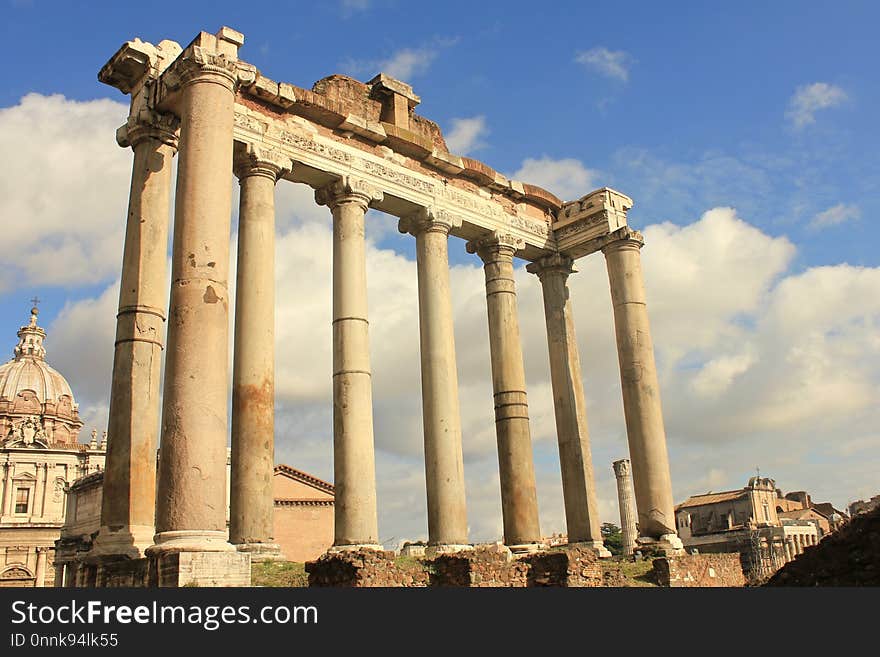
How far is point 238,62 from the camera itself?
14.3 m

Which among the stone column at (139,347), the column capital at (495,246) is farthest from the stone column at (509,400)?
the stone column at (139,347)

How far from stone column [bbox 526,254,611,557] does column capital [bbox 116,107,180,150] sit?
37.4 ft

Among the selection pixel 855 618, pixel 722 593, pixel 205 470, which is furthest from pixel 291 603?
pixel 855 618

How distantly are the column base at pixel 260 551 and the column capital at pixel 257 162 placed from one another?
290 inches

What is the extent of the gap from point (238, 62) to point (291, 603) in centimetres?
989

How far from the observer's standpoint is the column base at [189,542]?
10.7 m

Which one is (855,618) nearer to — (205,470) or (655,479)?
(205,470)

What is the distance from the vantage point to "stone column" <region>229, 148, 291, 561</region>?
14.5 m

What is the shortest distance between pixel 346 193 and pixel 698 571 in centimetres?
1148

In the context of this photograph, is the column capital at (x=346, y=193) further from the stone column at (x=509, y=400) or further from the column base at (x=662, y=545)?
the column base at (x=662, y=545)

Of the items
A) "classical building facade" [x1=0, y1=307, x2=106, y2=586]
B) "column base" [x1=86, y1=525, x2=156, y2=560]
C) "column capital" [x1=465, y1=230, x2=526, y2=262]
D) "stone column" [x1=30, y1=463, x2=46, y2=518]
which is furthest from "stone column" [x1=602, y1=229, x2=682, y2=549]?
"stone column" [x1=30, y1=463, x2=46, y2=518]

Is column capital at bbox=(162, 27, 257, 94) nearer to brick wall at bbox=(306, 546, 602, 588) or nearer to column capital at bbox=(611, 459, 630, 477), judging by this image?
brick wall at bbox=(306, 546, 602, 588)

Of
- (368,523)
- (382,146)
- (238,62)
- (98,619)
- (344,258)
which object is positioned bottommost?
(98,619)

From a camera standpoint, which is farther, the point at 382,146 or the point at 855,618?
the point at 382,146
